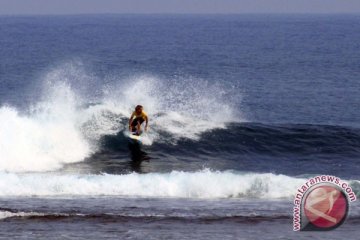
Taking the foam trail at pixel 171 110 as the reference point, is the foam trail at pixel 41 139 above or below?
below

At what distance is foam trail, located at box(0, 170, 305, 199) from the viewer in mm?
21250

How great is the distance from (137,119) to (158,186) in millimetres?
7406

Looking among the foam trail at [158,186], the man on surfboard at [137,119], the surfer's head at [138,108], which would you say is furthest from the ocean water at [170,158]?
the surfer's head at [138,108]

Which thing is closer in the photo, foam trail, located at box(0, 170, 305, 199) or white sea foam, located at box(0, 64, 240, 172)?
foam trail, located at box(0, 170, 305, 199)

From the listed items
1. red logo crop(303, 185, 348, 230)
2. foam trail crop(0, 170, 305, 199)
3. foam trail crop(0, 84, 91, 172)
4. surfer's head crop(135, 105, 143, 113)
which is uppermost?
surfer's head crop(135, 105, 143, 113)

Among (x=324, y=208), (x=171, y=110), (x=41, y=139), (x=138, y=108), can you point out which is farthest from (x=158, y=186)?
(x=171, y=110)

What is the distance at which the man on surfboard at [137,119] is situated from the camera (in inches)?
1122

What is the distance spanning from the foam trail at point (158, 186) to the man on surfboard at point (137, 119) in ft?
20.5

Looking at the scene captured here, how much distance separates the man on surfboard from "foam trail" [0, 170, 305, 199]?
623 cm

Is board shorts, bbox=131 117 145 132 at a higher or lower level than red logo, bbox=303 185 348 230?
higher

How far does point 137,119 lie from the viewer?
28.8 meters

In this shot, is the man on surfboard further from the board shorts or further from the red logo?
the red logo

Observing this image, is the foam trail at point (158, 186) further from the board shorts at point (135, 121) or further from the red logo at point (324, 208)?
the board shorts at point (135, 121)

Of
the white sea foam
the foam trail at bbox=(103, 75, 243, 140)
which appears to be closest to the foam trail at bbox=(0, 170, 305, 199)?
the white sea foam
